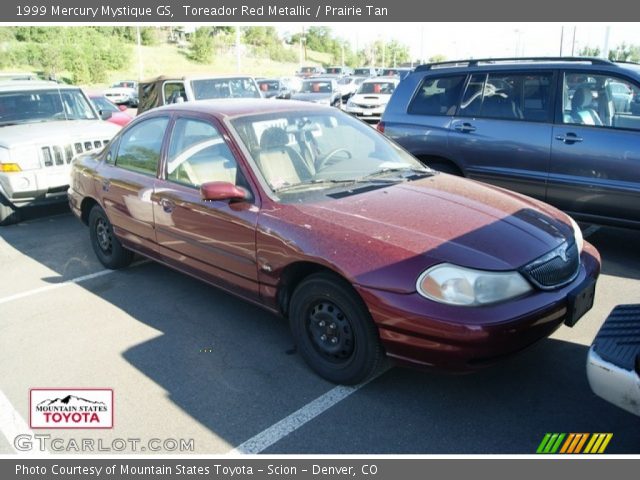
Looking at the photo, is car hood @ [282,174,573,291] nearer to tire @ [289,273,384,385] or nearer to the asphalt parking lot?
tire @ [289,273,384,385]

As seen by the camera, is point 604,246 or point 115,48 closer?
point 604,246

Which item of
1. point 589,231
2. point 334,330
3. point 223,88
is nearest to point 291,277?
point 334,330

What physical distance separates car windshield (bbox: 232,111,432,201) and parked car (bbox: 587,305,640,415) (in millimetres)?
1767

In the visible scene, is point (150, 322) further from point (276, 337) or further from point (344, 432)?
point (344, 432)

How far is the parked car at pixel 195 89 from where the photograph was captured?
403 inches

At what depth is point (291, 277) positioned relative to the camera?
3.41 m

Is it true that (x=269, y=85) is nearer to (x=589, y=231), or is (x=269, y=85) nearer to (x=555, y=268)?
(x=589, y=231)

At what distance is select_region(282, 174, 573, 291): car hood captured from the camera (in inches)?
112

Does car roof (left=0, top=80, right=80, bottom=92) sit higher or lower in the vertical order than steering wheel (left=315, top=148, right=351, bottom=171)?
higher

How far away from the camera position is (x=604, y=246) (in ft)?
18.7

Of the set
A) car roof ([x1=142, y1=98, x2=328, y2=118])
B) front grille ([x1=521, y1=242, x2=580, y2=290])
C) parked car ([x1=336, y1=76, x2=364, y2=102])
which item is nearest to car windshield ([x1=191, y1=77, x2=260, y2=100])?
car roof ([x1=142, y1=98, x2=328, y2=118])

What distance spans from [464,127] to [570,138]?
113 cm

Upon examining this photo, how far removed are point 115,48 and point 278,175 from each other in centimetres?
5625
